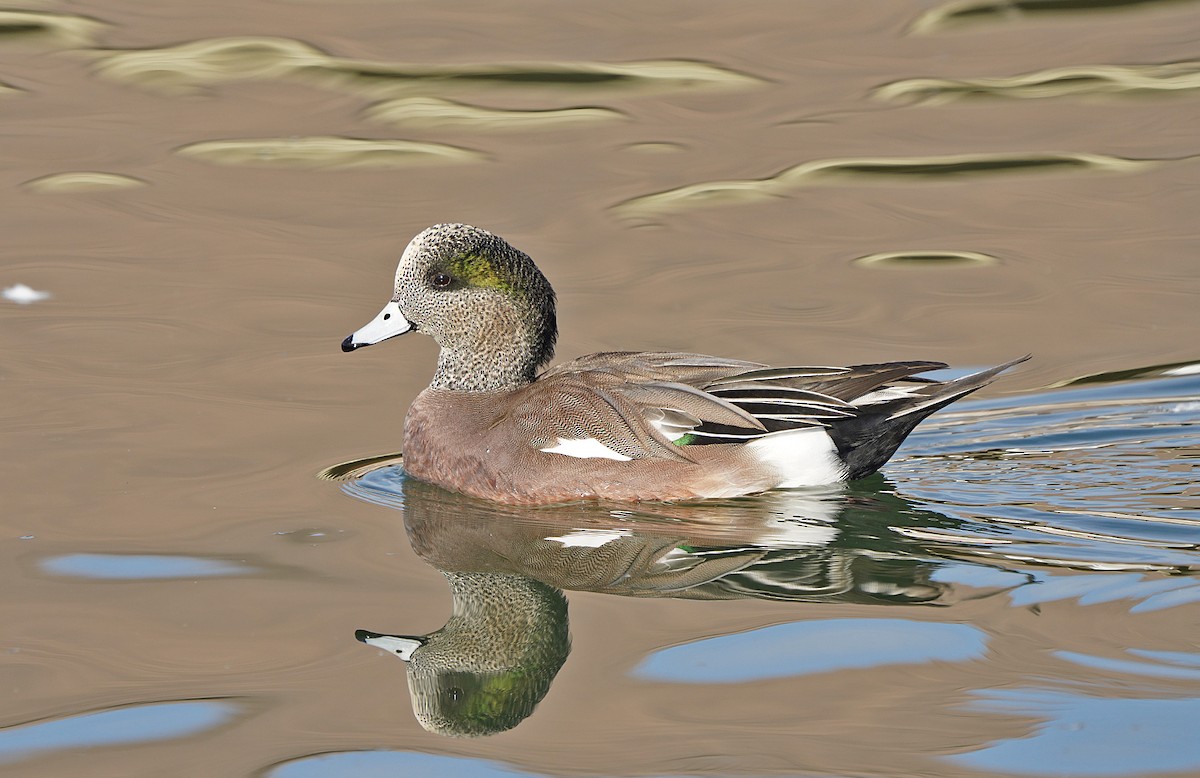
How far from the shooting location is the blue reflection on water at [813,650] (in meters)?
4.38

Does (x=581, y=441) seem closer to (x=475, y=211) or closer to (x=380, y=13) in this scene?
(x=475, y=211)

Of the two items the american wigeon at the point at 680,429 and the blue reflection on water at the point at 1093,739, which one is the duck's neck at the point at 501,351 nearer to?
the american wigeon at the point at 680,429

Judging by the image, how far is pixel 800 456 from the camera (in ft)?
20.2

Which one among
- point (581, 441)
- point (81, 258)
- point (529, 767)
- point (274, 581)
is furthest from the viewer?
point (81, 258)

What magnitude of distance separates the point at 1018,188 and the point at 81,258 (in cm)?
547

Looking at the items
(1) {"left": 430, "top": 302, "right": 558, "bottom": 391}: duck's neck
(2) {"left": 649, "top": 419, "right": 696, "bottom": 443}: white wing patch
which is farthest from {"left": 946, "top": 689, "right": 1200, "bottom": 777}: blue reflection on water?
(1) {"left": 430, "top": 302, "right": 558, "bottom": 391}: duck's neck

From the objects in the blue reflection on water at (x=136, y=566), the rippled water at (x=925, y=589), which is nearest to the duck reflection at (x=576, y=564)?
the rippled water at (x=925, y=589)

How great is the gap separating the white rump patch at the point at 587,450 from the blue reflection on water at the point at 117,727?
6.98 ft

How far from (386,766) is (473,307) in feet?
10.0

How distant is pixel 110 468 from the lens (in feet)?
20.6

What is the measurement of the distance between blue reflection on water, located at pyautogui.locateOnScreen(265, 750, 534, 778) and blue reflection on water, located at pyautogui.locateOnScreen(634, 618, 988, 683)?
622 mm

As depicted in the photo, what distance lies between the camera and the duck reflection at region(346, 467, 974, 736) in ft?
15.0

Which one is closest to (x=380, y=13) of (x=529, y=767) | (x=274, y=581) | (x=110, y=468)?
(x=110, y=468)

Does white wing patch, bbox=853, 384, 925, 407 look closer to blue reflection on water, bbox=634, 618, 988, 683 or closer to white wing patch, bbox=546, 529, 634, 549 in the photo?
white wing patch, bbox=546, 529, 634, 549
